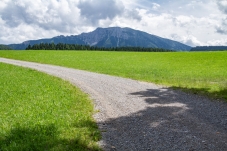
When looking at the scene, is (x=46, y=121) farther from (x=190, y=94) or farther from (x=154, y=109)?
(x=190, y=94)

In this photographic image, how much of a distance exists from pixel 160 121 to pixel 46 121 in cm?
528

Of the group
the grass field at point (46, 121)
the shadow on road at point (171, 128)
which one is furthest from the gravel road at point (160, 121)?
the grass field at point (46, 121)

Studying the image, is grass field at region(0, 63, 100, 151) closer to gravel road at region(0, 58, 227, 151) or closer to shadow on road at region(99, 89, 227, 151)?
gravel road at region(0, 58, 227, 151)

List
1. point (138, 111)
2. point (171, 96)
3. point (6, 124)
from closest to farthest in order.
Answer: point (6, 124) < point (138, 111) < point (171, 96)

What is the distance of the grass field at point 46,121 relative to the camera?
802 cm

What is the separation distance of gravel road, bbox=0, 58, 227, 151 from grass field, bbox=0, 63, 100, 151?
0.75m

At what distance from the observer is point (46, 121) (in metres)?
10.2

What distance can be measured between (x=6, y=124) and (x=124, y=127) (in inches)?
204

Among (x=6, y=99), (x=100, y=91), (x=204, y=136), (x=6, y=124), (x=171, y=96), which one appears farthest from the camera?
(x=100, y=91)

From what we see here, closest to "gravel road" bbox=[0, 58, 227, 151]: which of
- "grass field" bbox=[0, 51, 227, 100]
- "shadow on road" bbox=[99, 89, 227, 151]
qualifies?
"shadow on road" bbox=[99, 89, 227, 151]

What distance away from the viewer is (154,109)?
1252 centimetres

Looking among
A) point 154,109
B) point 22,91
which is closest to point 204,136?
point 154,109

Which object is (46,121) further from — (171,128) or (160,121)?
(171,128)

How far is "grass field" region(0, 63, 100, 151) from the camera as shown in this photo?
8.02 metres
